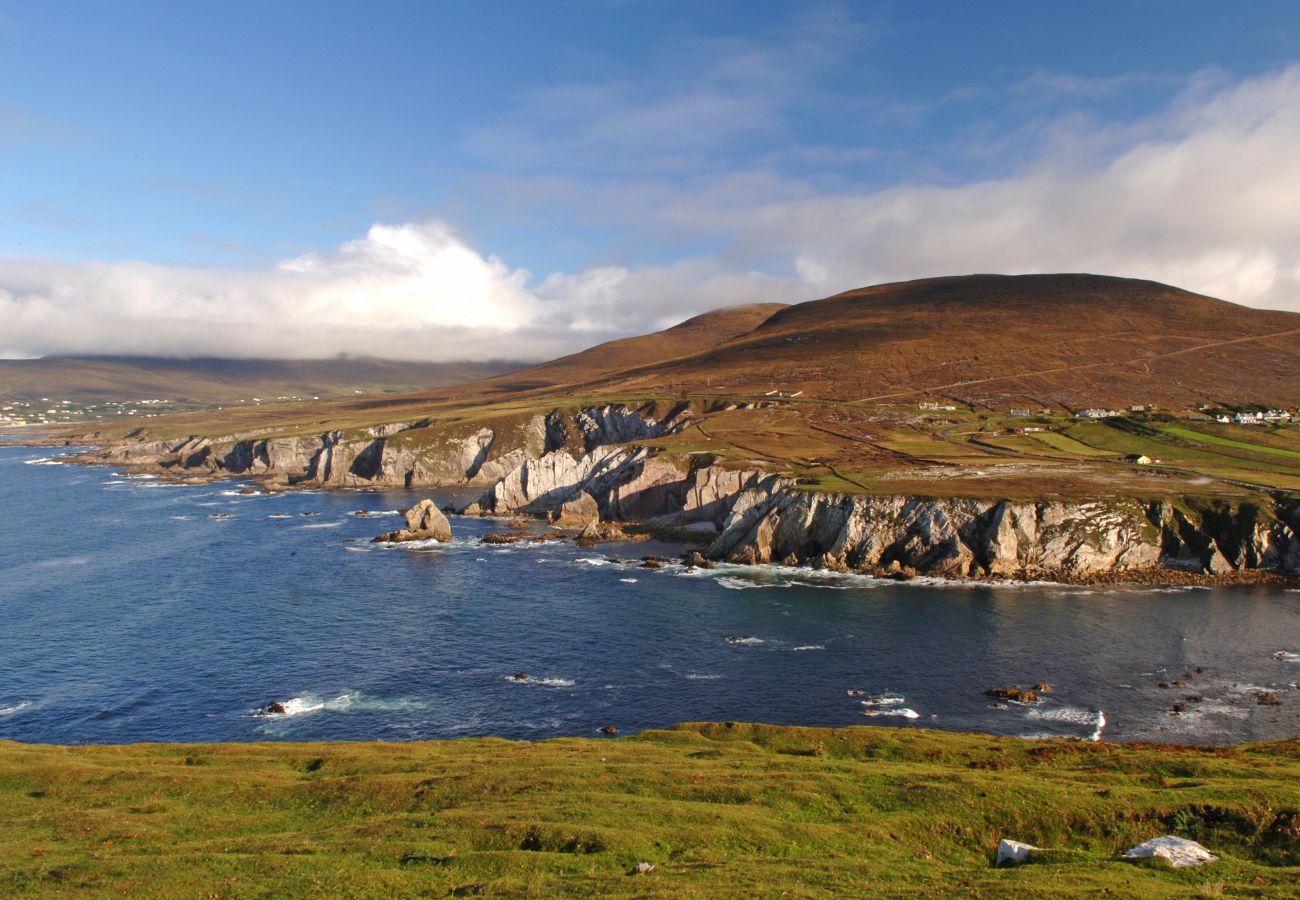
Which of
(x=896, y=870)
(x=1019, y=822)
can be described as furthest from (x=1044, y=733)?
(x=896, y=870)

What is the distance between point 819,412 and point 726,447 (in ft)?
134

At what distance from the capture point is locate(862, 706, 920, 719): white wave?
186 feet

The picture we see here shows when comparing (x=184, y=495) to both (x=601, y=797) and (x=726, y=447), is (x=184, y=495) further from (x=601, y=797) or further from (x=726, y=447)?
(x=601, y=797)

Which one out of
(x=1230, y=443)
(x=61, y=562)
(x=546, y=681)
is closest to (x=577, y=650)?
(x=546, y=681)

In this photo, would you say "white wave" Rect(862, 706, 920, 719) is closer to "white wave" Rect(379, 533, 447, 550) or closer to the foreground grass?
the foreground grass

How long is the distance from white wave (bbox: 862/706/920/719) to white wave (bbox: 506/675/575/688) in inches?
892

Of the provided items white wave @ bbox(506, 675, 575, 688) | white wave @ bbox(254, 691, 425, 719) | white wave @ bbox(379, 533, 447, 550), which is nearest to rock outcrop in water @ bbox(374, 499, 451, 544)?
white wave @ bbox(379, 533, 447, 550)

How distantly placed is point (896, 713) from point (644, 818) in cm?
3162

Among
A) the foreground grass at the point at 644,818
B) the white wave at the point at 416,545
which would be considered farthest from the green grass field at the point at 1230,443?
the white wave at the point at 416,545

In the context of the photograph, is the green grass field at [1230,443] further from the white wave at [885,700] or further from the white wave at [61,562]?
the white wave at [61,562]

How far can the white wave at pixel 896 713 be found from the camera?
56.7 metres

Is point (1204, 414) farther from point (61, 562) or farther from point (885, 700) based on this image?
point (61, 562)

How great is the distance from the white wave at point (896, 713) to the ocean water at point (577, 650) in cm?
23

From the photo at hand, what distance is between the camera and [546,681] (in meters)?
63.8
